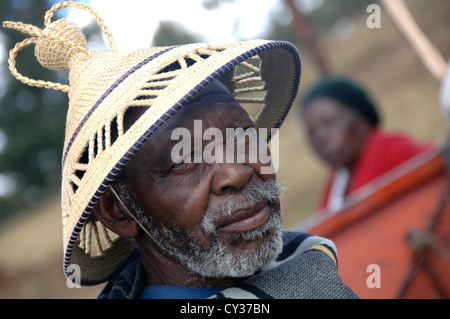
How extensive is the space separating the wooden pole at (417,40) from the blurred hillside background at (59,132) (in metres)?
2.63

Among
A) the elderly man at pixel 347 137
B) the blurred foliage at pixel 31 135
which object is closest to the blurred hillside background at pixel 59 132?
the blurred foliage at pixel 31 135

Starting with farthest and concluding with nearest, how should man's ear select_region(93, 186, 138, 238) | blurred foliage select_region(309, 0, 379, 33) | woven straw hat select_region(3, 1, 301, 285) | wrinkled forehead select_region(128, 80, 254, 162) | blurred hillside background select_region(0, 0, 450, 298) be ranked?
blurred foliage select_region(309, 0, 379, 33)
blurred hillside background select_region(0, 0, 450, 298)
man's ear select_region(93, 186, 138, 238)
wrinkled forehead select_region(128, 80, 254, 162)
woven straw hat select_region(3, 1, 301, 285)

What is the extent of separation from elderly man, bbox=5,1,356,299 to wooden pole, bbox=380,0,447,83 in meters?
3.44

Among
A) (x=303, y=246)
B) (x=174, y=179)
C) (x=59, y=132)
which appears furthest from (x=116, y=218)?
(x=59, y=132)

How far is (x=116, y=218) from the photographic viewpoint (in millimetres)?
1742

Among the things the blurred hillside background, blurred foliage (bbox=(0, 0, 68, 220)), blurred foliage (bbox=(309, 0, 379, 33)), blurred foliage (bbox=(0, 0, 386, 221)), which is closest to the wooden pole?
the blurred hillside background

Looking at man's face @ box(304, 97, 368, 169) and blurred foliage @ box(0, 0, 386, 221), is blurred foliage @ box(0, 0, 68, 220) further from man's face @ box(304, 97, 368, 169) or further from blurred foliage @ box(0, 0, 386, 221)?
man's face @ box(304, 97, 368, 169)

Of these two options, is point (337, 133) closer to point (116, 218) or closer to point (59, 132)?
point (116, 218)

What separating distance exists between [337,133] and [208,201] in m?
3.76

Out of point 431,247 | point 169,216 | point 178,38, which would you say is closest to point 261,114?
point 169,216

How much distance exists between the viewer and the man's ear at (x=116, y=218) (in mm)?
1728

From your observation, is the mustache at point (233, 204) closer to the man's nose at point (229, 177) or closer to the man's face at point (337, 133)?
the man's nose at point (229, 177)

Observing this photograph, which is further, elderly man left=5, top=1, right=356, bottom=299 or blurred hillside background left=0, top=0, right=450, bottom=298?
blurred hillside background left=0, top=0, right=450, bottom=298

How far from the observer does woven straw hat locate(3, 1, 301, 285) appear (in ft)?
4.58
